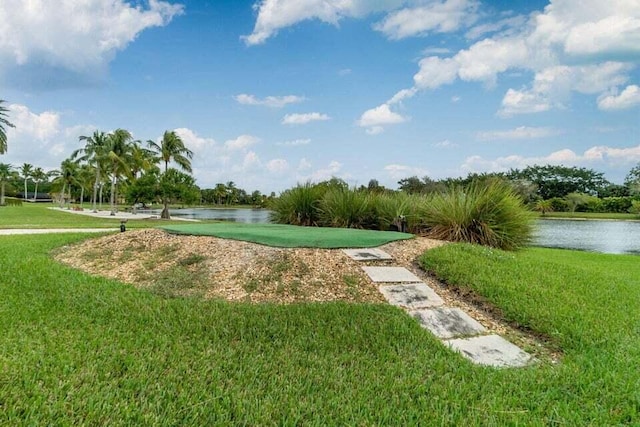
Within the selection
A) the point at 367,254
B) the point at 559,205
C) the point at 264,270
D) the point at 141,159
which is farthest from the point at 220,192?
the point at 264,270

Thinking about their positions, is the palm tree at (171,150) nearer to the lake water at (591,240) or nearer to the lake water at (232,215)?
the lake water at (232,215)

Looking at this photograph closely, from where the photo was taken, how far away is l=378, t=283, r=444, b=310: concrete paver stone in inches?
137

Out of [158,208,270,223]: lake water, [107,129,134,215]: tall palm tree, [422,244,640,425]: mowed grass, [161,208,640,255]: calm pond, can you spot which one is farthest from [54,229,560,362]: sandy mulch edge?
[107,129,134,215]: tall palm tree

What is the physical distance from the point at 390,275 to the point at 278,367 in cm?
216

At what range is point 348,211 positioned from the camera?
25.2ft

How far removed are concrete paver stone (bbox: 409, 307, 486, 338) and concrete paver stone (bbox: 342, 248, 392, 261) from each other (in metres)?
1.23

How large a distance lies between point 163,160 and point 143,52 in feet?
64.4

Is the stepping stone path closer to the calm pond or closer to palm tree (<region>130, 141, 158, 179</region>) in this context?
the calm pond

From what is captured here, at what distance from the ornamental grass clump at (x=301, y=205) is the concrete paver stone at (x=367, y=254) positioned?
3.42 m

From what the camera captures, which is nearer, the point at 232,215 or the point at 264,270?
the point at 264,270

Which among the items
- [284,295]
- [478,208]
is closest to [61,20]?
[284,295]

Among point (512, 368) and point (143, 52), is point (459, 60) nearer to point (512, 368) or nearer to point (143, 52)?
point (143, 52)

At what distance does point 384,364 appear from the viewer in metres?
2.32

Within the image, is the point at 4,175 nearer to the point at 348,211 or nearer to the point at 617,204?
the point at 348,211
